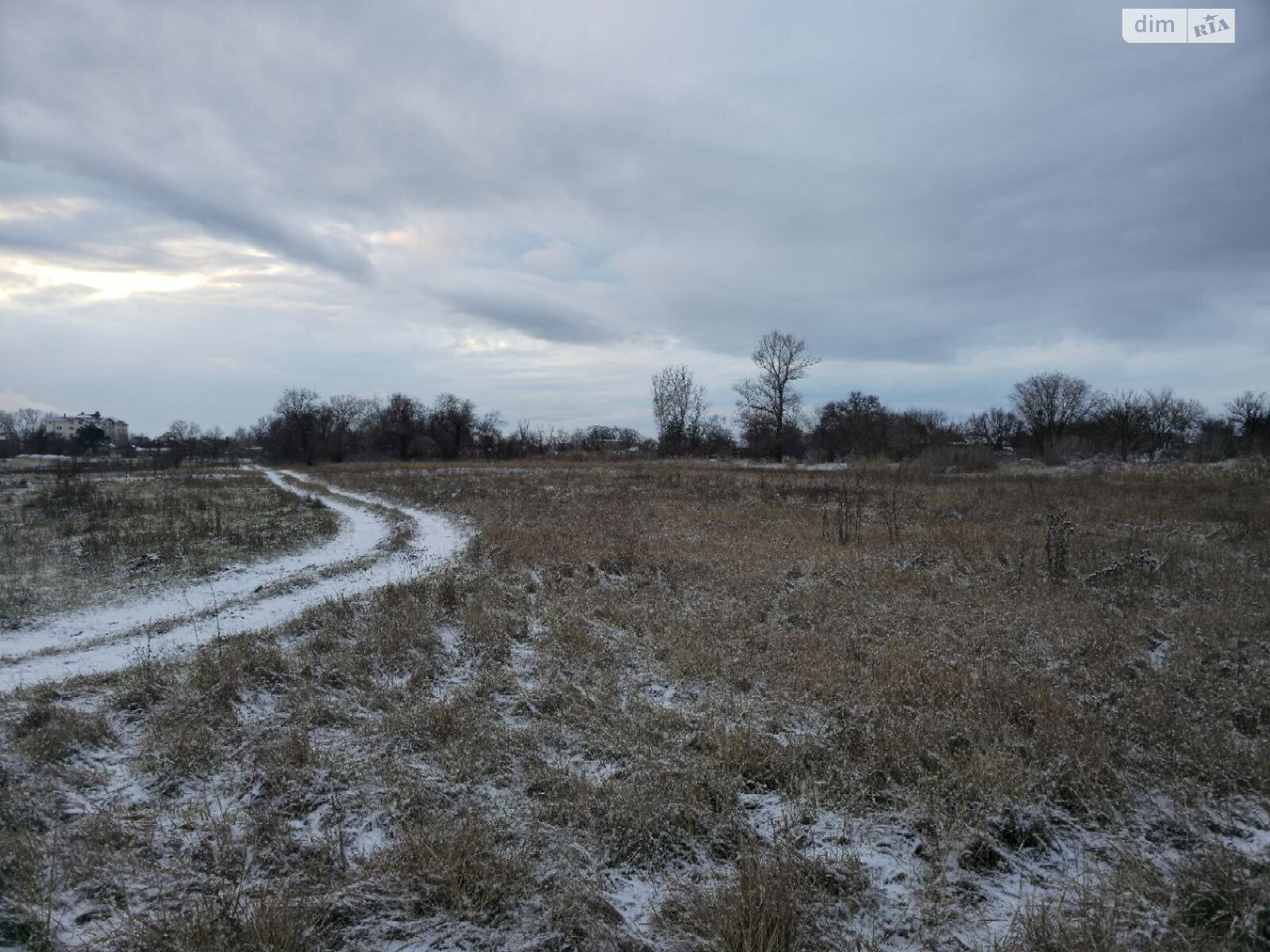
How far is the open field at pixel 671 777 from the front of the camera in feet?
11.8

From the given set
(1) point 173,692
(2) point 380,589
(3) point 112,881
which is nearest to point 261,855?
(3) point 112,881

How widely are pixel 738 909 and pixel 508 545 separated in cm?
1235

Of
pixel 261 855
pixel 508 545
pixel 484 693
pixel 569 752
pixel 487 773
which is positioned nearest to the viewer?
pixel 261 855

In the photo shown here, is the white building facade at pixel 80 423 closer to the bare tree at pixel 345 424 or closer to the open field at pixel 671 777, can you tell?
the bare tree at pixel 345 424

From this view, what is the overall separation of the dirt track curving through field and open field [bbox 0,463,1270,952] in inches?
42.8

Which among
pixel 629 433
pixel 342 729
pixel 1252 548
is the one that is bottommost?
pixel 342 729

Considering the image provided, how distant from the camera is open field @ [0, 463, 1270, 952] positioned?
3.59m

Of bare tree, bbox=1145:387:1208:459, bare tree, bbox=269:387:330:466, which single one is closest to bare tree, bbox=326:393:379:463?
bare tree, bbox=269:387:330:466

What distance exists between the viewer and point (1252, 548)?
44.3ft

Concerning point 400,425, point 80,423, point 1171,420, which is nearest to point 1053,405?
point 1171,420

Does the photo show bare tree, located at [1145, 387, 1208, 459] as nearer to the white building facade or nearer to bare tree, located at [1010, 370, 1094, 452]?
bare tree, located at [1010, 370, 1094, 452]

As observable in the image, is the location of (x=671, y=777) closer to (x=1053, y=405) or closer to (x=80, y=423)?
(x=1053, y=405)

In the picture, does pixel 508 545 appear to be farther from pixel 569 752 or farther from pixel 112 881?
pixel 112 881

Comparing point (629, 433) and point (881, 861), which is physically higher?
point (629, 433)
